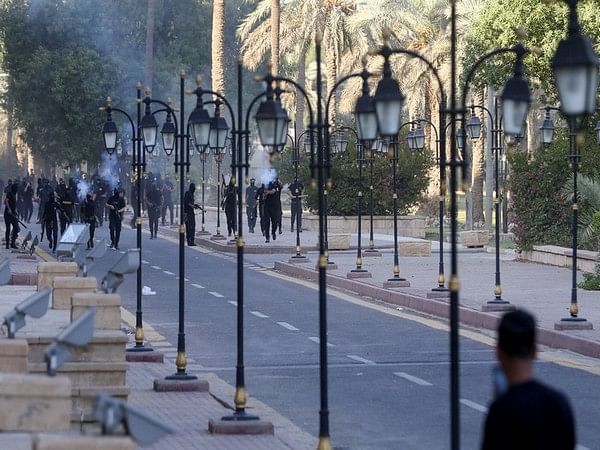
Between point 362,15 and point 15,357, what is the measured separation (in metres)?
56.8

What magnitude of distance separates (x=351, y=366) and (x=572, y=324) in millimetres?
4249

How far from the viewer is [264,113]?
1440cm

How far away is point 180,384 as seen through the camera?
17.2 meters

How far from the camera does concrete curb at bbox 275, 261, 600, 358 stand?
843 inches

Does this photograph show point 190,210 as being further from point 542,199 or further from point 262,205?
point 542,199

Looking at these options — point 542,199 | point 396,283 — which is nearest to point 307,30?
point 542,199

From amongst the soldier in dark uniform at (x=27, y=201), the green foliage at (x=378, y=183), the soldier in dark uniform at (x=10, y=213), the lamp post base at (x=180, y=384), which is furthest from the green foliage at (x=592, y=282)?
the soldier in dark uniform at (x=27, y=201)

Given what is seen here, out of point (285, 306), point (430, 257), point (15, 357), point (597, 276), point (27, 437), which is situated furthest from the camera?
point (430, 257)

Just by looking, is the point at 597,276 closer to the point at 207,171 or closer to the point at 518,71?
the point at 518,71

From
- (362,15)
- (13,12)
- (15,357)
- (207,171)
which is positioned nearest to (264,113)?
(15,357)

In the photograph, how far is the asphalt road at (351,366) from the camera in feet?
49.3

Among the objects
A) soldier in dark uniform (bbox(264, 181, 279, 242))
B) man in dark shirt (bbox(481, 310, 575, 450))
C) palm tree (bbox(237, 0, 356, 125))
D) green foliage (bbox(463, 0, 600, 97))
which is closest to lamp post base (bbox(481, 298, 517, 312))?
green foliage (bbox(463, 0, 600, 97))

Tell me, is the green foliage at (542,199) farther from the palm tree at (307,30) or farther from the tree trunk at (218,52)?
the palm tree at (307,30)

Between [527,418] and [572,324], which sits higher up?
[527,418]
